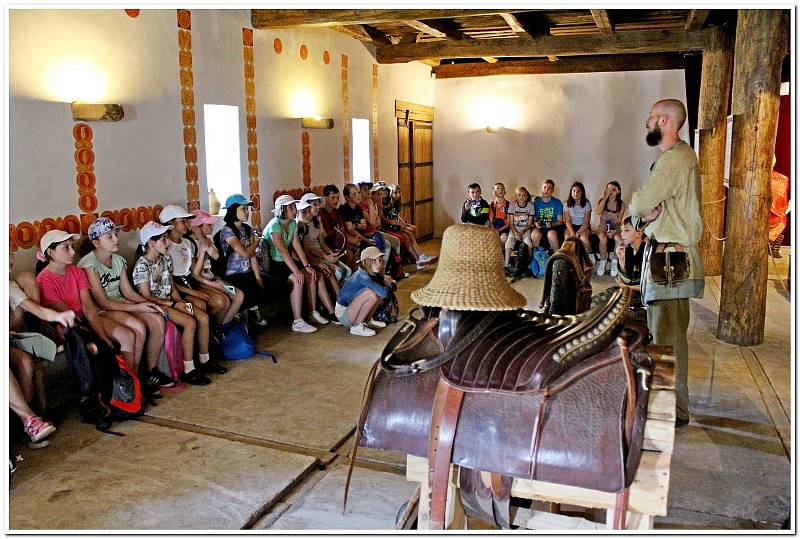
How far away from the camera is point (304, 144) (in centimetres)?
755

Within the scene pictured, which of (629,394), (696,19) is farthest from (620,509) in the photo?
(696,19)

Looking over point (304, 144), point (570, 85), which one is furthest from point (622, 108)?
point (304, 144)

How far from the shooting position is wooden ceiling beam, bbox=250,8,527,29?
6.35m

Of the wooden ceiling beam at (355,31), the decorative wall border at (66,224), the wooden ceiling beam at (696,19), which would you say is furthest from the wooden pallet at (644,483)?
the wooden ceiling beam at (355,31)

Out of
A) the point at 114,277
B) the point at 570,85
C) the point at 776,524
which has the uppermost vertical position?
the point at 570,85

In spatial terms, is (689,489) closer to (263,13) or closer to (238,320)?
(238,320)

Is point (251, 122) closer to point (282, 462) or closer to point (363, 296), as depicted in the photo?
point (363, 296)

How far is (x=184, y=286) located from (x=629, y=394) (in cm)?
375

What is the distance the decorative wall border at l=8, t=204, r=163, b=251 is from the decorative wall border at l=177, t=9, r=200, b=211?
41 cm

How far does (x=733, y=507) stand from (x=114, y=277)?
372 cm

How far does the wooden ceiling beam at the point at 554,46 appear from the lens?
831cm

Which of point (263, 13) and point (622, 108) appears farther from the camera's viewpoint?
point (622, 108)

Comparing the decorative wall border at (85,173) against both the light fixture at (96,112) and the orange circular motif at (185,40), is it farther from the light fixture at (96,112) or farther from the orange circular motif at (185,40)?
the orange circular motif at (185,40)

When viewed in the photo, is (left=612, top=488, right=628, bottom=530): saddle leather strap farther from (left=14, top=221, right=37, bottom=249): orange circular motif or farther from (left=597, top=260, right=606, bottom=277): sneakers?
(left=597, top=260, right=606, bottom=277): sneakers
